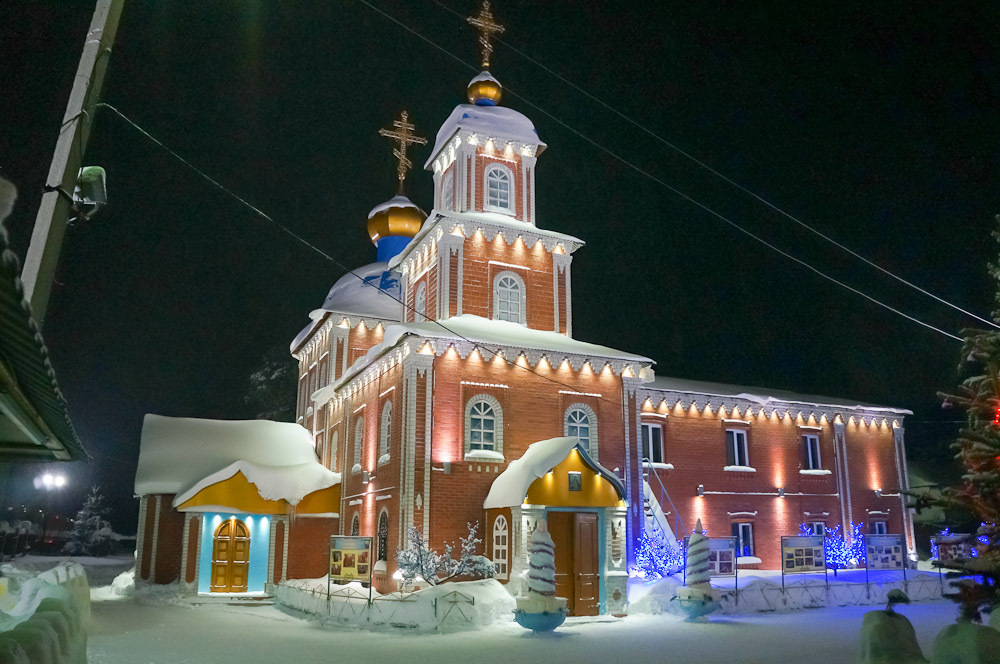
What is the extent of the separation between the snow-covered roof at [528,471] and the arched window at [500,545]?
42 centimetres

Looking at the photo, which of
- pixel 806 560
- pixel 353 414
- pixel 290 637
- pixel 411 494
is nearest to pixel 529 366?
pixel 411 494

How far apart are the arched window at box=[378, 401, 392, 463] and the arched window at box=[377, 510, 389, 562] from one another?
53.9 inches

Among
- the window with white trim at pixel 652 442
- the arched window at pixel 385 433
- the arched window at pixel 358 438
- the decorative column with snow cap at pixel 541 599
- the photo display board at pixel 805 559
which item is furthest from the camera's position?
the window with white trim at pixel 652 442

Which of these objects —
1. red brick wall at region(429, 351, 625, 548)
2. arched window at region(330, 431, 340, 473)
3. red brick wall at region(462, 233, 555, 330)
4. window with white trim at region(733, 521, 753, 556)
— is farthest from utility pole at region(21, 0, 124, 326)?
window with white trim at region(733, 521, 753, 556)

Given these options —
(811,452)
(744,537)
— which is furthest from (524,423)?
(811,452)


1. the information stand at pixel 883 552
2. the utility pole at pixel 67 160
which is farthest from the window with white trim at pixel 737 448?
the utility pole at pixel 67 160

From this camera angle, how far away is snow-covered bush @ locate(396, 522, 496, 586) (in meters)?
17.6

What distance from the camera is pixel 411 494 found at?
18.6m

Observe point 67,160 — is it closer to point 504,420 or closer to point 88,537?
point 504,420

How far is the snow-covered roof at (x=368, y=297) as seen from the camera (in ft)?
95.4

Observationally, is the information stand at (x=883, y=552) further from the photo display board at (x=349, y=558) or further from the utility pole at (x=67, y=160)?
the utility pole at (x=67, y=160)

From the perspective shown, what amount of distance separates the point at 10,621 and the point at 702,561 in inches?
513

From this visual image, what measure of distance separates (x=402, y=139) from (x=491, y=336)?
48.1ft

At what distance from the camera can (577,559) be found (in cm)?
1806
